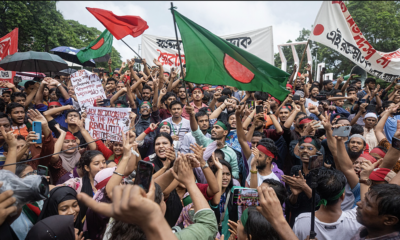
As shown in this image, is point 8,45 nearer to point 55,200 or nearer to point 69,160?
point 69,160

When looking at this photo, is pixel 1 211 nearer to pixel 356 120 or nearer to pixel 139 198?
pixel 139 198

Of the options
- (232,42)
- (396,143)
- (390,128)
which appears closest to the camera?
(396,143)

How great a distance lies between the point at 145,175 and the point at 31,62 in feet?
21.6

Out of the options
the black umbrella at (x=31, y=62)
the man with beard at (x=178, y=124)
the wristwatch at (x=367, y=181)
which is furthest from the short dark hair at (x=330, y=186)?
the black umbrella at (x=31, y=62)

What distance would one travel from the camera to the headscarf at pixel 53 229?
1862mm

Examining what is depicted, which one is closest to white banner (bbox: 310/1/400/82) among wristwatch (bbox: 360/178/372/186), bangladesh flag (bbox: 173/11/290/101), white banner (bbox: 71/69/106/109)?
bangladesh flag (bbox: 173/11/290/101)

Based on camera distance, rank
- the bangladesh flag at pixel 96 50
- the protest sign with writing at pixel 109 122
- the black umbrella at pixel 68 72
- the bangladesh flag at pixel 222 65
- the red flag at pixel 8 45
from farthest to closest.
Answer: the black umbrella at pixel 68 72, the bangladesh flag at pixel 96 50, the red flag at pixel 8 45, the protest sign with writing at pixel 109 122, the bangladesh flag at pixel 222 65

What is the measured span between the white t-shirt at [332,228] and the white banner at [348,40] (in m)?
4.71

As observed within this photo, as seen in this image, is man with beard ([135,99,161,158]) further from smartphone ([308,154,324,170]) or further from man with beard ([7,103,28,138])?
smartphone ([308,154,324,170])

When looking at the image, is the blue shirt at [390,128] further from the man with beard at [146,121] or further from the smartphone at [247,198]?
the man with beard at [146,121]

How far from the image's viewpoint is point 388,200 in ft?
5.72

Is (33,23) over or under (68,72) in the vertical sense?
over

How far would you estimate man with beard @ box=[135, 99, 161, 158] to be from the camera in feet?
16.0

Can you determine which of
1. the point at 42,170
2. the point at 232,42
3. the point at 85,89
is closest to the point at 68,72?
the point at 85,89
